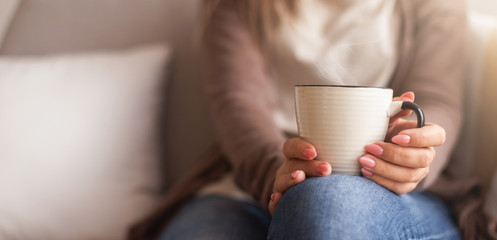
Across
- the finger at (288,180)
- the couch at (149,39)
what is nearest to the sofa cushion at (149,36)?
the couch at (149,39)

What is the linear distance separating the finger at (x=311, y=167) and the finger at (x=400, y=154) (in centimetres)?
4

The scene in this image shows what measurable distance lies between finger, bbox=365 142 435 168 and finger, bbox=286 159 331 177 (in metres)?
0.04

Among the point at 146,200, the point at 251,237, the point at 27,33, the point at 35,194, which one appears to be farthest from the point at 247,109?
the point at 27,33

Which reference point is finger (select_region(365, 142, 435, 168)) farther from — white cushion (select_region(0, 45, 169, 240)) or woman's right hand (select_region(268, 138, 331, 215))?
white cushion (select_region(0, 45, 169, 240))

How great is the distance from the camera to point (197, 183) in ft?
2.63

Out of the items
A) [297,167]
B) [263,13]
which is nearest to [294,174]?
[297,167]

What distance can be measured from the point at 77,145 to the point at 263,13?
42cm

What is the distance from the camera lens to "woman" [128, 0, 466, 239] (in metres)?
0.41

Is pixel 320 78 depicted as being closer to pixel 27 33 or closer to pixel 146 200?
pixel 146 200

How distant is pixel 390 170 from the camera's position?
0.42m

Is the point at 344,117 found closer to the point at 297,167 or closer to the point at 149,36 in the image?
the point at 297,167

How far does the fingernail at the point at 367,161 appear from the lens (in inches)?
16.1

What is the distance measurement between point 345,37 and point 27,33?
753 millimetres

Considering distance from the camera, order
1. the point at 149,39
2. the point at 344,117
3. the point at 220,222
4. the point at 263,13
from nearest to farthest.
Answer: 1. the point at 344,117
2. the point at 220,222
3. the point at 263,13
4. the point at 149,39
